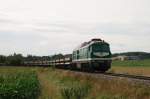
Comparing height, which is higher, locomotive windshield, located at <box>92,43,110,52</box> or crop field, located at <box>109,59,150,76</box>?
locomotive windshield, located at <box>92,43,110,52</box>

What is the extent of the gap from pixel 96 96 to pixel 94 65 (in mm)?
22124

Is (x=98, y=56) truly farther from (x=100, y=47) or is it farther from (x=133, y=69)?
(x=133, y=69)

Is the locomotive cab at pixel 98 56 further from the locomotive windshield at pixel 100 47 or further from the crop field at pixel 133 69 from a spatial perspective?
the crop field at pixel 133 69

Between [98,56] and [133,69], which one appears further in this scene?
[133,69]

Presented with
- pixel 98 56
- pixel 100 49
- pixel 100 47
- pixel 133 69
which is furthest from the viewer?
pixel 133 69

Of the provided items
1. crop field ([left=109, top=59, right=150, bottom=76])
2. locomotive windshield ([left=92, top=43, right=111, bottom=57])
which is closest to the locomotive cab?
locomotive windshield ([left=92, top=43, right=111, bottom=57])

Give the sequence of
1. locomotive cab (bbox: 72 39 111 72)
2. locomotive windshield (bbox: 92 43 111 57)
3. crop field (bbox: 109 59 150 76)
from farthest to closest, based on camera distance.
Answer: crop field (bbox: 109 59 150 76) → locomotive windshield (bbox: 92 43 111 57) → locomotive cab (bbox: 72 39 111 72)

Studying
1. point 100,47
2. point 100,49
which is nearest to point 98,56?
point 100,49

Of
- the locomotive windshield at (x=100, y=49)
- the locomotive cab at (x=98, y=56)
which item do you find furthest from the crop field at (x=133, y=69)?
the locomotive windshield at (x=100, y=49)

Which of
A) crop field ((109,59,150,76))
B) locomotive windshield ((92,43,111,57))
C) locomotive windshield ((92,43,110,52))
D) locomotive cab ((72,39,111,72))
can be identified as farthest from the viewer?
crop field ((109,59,150,76))

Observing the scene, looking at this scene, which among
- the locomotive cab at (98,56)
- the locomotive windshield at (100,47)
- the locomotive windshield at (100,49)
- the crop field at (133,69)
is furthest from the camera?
the crop field at (133,69)

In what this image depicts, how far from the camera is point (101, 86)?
84.1 ft

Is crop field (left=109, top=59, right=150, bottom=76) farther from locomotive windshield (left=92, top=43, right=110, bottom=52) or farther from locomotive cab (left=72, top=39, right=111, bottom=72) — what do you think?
locomotive windshield (left=92, top=43, right=110, bottom=52)

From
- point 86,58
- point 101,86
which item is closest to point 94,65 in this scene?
point 86,58
